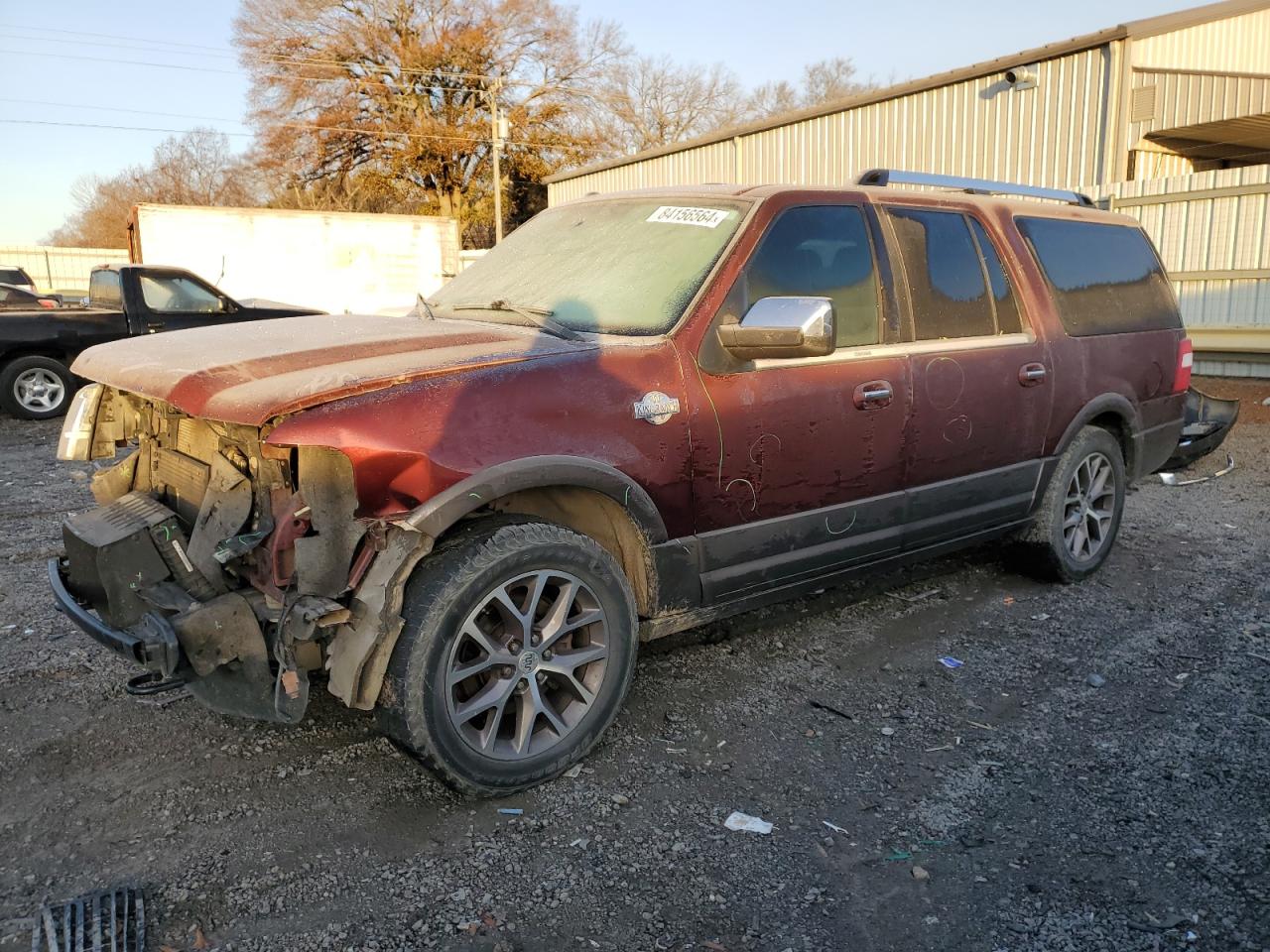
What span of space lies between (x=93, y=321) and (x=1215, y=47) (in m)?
16.9

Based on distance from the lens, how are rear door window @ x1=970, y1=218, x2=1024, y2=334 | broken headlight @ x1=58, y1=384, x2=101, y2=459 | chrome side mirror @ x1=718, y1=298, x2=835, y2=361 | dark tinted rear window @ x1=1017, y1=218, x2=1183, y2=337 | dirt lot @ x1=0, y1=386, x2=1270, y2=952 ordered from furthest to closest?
dark tinted rear window @ x1=1017, y1=218, x2=1183, y2=337 → rear door window @ x1=970, y1=218, x2=1024, y2=334 → broken headlight @ x1=58, y1=384, x2=101, y2=459 → chrome side mirror @ x1=718, y1=298, x2=835, y2=361 → dirt lot @ x1=0, y1=386, x2=1270, y2=952

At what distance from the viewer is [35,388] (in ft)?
36.0

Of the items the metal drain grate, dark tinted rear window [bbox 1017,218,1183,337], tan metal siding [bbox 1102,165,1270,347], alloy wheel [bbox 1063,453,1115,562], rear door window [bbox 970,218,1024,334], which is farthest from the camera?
tan metal siding [bbox 1102,165,1270,347]

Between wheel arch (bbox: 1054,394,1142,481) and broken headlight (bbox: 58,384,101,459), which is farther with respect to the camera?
wheel arch (bbox: 1054,394,1142,481)

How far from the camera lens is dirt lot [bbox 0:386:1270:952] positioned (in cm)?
249

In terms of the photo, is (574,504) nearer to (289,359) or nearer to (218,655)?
(289,359)

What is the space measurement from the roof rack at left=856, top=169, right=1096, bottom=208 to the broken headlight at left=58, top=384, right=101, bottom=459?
3.41 metres

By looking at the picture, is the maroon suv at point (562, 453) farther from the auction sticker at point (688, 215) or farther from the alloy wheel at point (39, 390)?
the alloy wheel at point (39, 390)

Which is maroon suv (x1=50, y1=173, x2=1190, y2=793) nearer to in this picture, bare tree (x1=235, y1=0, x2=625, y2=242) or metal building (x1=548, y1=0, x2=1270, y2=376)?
metal building (x1=548, y1=0, x2=1270, y2=376)

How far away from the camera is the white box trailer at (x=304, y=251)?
55.5ft

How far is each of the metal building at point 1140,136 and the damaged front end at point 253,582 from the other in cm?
1165

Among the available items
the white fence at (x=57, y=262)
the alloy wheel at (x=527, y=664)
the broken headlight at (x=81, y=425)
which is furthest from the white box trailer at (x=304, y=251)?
the white fence at (x=57, y=262)

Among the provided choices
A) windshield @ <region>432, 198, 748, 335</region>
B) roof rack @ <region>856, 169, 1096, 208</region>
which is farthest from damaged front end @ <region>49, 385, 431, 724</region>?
roof rack @ <region>856, 169, 1096, 208</region>

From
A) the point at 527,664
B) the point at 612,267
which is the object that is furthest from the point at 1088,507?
the point at 527,664
